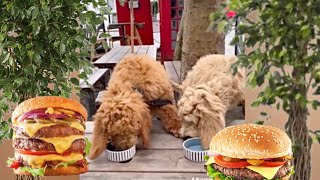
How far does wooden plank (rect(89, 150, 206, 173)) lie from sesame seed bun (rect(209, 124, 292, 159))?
1314 millimetres

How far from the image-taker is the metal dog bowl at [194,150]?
2637mm

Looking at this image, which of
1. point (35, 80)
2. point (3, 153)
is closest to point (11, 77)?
point (35, 80)

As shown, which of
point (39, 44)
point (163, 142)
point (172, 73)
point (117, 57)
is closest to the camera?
point (39, 44)

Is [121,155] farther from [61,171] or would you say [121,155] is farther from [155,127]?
[61,171]

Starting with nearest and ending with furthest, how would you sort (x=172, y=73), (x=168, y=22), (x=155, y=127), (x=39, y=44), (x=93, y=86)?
(x=39, y=44) → (x=155, y=127) → (x=93, y=86) → (x=172, y=73) → (x=168, y=22)

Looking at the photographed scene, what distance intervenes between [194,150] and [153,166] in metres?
0.30

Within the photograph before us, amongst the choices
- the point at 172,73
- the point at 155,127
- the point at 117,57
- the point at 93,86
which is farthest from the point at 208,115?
the point at 117,57

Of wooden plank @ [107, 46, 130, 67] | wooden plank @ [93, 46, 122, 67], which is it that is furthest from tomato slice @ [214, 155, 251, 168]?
wooden plank @ [93, 46, 122, 67]

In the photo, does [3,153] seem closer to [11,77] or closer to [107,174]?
[107,174]

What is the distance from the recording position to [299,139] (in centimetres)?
121

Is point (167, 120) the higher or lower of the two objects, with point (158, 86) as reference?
lower

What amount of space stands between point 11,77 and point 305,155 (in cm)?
123

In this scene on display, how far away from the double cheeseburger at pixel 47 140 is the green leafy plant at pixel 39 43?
0.78 feet

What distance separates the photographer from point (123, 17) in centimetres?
753
